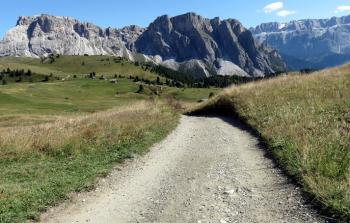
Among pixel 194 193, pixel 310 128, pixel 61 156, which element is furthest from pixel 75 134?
pixel 310 128

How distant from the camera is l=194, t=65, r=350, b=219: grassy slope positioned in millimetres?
10789

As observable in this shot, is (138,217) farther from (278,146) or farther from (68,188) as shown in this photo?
(278,146)

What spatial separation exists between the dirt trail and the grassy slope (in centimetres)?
57

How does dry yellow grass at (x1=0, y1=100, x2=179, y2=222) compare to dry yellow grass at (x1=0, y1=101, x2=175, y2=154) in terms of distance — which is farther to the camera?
dry yellow grass at (x1=0, y1=101, x2=175, y2=154)

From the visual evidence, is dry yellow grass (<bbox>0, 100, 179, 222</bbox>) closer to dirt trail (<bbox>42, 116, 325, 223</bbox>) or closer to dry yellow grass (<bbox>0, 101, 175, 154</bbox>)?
dry yellow grass (<bbox>0, 101, 175, 154</bbox>)

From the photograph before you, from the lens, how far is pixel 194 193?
1250 centimetres

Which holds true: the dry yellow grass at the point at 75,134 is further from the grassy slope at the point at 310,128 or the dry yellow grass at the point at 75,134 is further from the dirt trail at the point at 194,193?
the grassy slope at the point at 310,128

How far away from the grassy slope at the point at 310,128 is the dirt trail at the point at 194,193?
22.4 inches

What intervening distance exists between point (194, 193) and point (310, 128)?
23.6 feet

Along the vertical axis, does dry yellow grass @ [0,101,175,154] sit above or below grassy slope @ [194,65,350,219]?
below

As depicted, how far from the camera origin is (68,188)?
13297mm

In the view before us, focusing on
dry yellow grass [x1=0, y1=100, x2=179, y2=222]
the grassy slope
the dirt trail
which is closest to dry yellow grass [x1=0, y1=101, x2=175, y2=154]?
dry yellow grass [x1=0, y1=100, x2=179, y2=222]

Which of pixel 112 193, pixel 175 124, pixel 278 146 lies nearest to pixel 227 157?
pixel 278 146

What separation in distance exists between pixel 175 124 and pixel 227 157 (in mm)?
12310
